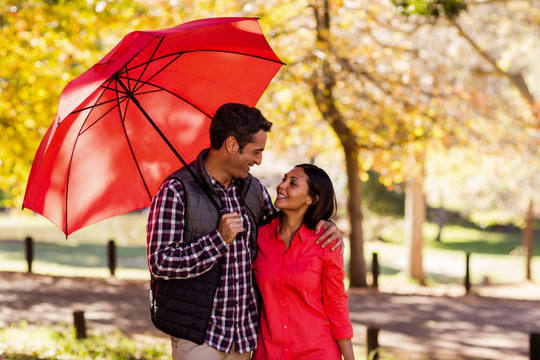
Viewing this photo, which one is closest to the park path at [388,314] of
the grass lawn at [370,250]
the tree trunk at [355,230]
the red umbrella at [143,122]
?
the tree trunk at [355,230]

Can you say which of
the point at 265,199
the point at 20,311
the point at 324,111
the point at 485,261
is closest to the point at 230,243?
the point at 265,199

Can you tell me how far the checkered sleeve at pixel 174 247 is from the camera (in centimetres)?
301

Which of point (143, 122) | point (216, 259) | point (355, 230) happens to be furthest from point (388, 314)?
point (216, 259)

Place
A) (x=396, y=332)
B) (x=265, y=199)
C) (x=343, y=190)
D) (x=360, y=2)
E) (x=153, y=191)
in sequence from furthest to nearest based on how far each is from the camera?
(x=343, y=190), (x=360, y=2), (x=396, y=332), (x=153, y=191), (x=265, y=199)

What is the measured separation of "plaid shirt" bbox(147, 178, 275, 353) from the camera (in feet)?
9.95

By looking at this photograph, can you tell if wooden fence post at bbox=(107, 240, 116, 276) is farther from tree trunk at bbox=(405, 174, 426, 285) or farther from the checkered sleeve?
the checkered sleeve

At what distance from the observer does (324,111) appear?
14.2 m

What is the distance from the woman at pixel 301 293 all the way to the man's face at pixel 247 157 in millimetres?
220

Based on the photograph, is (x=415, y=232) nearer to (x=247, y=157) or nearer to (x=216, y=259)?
(x=247, y=157)

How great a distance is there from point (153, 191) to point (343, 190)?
87.1 ft

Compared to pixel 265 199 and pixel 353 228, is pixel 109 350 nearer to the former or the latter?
pixel 265 199

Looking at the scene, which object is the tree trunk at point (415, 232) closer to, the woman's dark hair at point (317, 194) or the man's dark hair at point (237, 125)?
the woman's dark hair at point (317, 194)

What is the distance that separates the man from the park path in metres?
6.14

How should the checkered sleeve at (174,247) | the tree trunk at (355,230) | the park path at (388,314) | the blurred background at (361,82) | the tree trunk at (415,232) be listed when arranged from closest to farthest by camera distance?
the checkered sleeve at (174,247) < the park path at (388,314) < the blurred background at (361,82) < the tree trunk at (355,230) < the tree trunk at (415,232)
